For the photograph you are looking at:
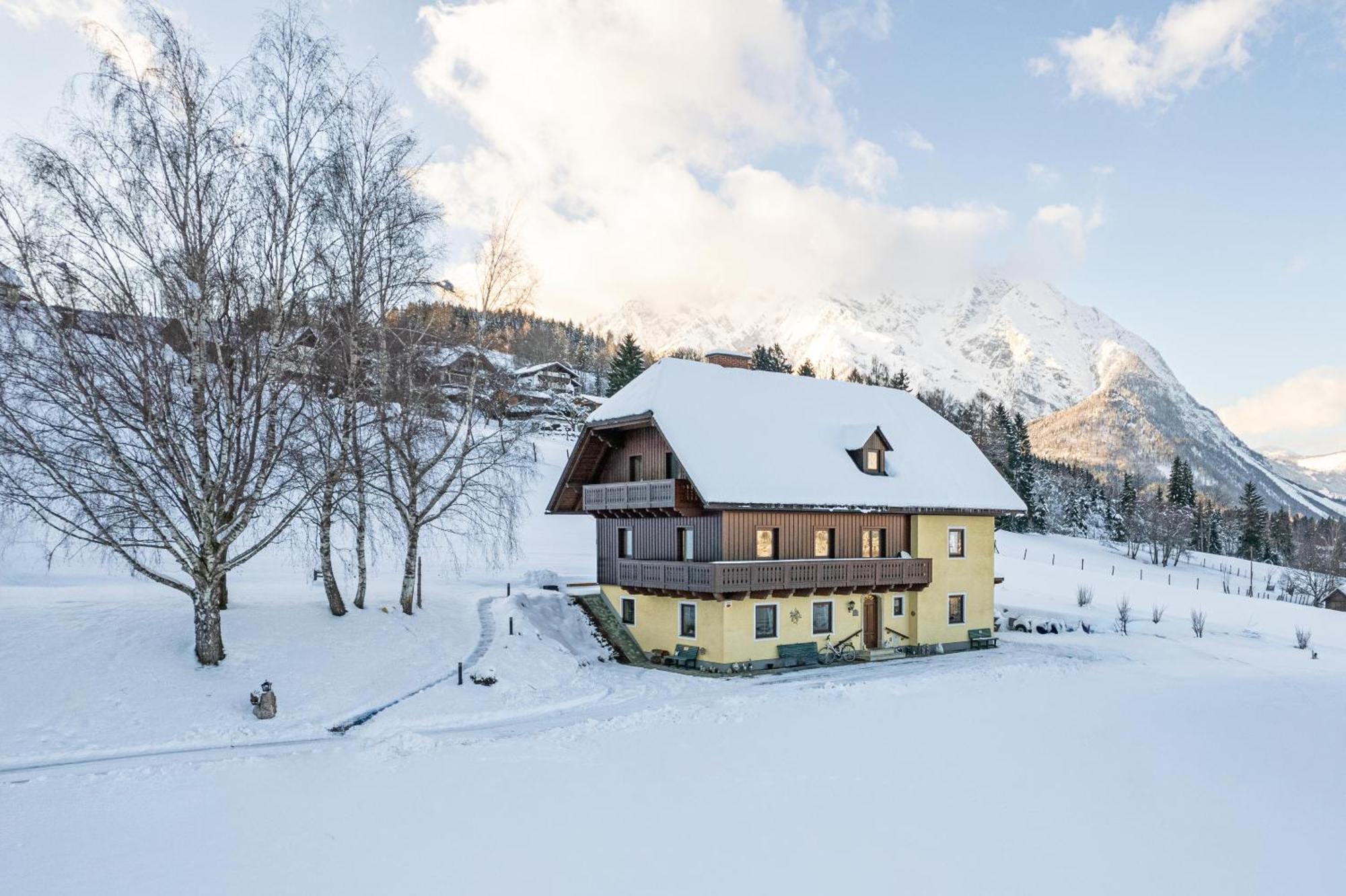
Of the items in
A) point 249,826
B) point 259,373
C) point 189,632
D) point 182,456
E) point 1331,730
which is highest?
point 259,373

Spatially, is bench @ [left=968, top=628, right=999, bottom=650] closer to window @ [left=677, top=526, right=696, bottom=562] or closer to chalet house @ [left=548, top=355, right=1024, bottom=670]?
chalet house @ [left=548, top=355, right=1024, bottom=670]

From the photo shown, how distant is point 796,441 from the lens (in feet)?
103

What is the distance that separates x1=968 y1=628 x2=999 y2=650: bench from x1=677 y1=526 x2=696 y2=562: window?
1401 centimetres

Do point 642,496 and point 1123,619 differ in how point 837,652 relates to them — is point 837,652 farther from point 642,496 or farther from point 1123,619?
point 1123,619

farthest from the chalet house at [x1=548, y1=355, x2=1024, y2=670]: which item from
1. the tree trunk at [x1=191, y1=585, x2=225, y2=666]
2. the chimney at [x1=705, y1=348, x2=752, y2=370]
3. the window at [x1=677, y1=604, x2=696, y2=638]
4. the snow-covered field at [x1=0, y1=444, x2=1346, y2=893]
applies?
the tree trunk at [x1=191, y1=585, x2=225, y2=666]

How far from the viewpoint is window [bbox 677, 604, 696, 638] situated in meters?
28.9

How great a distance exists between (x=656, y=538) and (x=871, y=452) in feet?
30.7

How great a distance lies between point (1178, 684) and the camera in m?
27.6

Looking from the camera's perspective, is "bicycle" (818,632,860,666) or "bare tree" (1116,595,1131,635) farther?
"bare tree" (1116,595,1131,635)

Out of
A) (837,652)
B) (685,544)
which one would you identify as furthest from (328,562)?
(837,652)

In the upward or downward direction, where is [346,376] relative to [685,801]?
upward

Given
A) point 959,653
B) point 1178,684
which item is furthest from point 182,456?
point 1178,684

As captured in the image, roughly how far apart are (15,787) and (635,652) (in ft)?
63.2

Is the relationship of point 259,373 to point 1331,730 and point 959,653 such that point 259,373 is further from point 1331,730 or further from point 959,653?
point 1331,730
